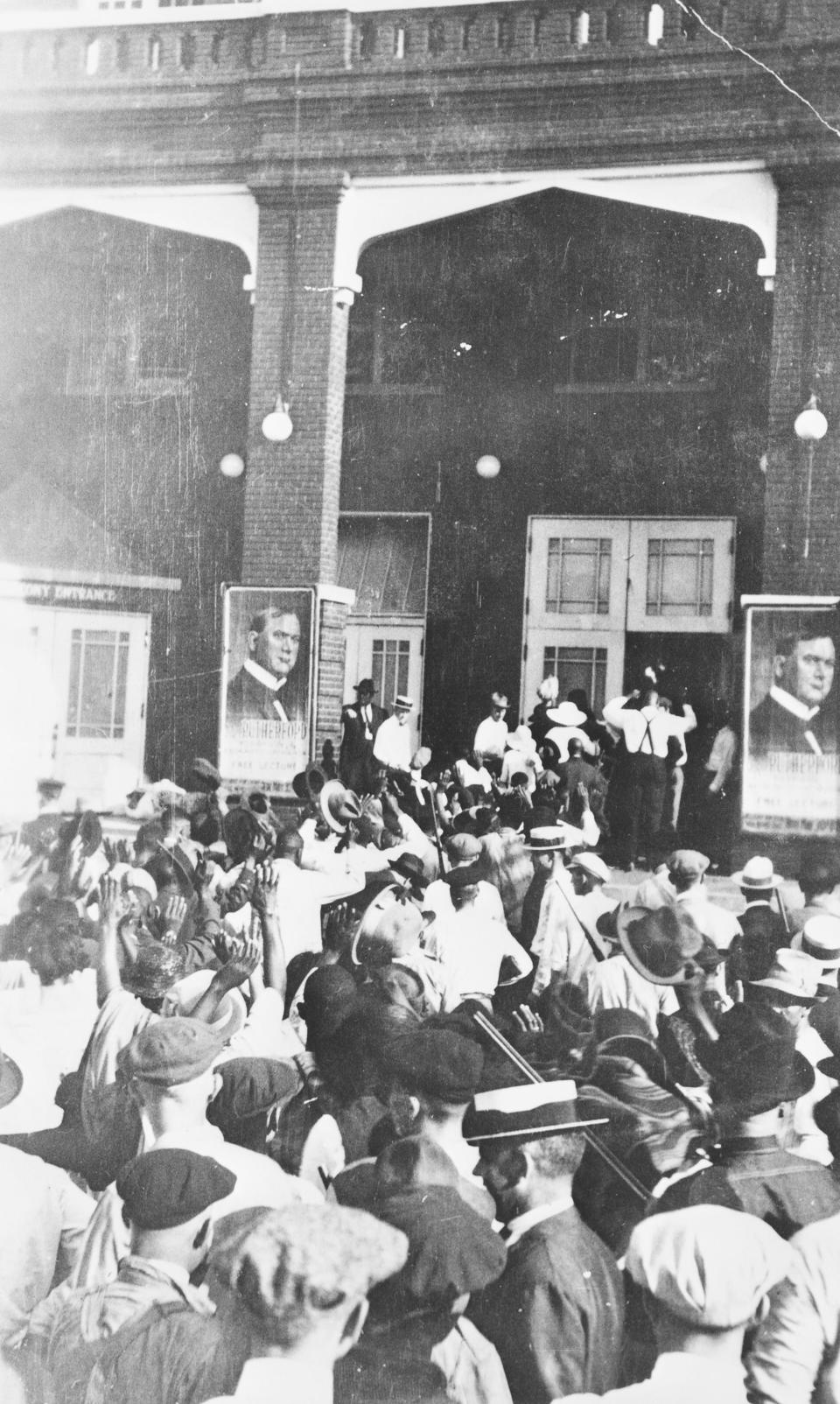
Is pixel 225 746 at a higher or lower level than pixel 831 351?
lower

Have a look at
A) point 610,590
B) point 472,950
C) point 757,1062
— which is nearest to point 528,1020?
point 472,950

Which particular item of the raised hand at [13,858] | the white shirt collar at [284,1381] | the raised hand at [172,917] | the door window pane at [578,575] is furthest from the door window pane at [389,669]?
the white shirt collar at [284,1381]

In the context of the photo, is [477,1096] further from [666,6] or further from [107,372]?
[666,6]

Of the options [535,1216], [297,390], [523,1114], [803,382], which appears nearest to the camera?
[535,1216]

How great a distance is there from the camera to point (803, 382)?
3279 mm

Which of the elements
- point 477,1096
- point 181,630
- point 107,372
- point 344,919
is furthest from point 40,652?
point 477,1096

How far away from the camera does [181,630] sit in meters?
3.59

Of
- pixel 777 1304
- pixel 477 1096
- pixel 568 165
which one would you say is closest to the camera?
pixel 777 1304

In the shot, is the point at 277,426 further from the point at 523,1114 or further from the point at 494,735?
the point at 523,1114

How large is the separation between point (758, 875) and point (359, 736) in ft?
3.79

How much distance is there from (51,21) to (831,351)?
2457 millimetres

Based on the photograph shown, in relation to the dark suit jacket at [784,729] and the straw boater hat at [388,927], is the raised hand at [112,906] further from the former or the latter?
the dark suit jacket at [784,729]

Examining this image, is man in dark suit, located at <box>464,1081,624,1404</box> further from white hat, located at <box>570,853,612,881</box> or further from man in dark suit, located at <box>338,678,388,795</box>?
man in dark suit, located at <box>338,678,388,795</box>

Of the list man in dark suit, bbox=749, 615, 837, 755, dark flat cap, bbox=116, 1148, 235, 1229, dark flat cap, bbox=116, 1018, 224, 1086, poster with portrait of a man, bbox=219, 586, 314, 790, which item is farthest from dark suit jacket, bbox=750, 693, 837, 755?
dark flat cap, bbox=116, 1148, 235, 1229
